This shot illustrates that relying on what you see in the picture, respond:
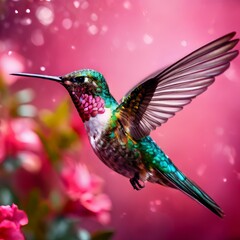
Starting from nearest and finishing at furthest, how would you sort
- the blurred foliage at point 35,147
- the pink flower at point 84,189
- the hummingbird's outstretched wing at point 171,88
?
the hummingbird's outstretched wing at point 171,88 < the pink flower at point 84,189 < the blurred foliage at point 35,147

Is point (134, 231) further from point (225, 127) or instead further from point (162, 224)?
point (225, 127)

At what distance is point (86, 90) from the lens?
427mm

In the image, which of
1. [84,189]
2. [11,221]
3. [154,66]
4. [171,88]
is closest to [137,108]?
[171,88]

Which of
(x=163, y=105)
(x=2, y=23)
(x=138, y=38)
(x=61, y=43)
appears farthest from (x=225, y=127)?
(x=163, y=105)

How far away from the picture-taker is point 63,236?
33.5 inches

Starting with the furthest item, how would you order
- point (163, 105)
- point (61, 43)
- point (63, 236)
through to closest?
point (61, 43) < point (63, 236) < point (163, 105)

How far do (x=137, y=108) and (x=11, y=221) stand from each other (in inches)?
5.4

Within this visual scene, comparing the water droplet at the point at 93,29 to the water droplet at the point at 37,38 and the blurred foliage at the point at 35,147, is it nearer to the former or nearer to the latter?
the water droplet at the point at 37,38

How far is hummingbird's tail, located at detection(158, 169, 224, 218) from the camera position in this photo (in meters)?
0.43

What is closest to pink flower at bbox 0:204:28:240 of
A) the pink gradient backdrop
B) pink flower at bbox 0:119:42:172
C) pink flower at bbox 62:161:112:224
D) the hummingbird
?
the hummingbird

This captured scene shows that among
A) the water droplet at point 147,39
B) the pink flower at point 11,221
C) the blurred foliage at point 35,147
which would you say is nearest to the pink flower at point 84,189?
the blurred foliage at point 35,147

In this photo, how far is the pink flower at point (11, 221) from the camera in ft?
1.52

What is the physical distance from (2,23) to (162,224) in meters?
0.47

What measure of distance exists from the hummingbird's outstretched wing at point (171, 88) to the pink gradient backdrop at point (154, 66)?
535mm
